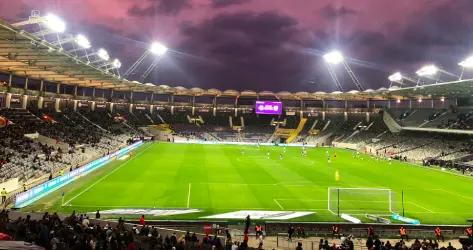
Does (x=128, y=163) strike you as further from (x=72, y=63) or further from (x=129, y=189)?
(x=129, y=189)

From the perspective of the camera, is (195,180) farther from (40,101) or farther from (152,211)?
(40,101)

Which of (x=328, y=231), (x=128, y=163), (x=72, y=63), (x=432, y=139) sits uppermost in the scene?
(x=72, y=63)

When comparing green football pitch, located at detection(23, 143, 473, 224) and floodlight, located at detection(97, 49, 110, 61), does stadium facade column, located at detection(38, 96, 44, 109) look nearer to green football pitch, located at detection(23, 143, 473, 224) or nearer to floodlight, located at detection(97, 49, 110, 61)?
floodlight, located at detection(97, 49, 110, 61)

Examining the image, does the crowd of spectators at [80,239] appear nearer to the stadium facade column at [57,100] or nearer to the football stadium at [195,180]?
the football stadium at [195,180]

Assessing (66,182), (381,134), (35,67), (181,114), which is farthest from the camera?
(181,114)

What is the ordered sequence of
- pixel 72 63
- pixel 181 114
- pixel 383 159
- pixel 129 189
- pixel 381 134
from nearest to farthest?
pixel 129 189 → pixel 72 63 → pixel 383 159 → pixel 381 134 → pixel 181 114

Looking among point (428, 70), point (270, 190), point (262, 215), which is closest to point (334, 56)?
point (428, 70)

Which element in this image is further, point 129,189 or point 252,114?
point 252,114

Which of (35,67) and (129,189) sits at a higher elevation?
(35,67)

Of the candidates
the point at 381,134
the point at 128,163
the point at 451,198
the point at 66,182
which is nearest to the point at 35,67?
the point at 128,163

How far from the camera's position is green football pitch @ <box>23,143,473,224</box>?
3056 centimetres

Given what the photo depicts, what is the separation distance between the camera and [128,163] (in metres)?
54.2

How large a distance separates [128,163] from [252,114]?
3054 inches

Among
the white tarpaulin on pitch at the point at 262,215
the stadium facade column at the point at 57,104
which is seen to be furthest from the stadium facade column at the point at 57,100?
the white tarpaulin on pitch at the point at 262,215
